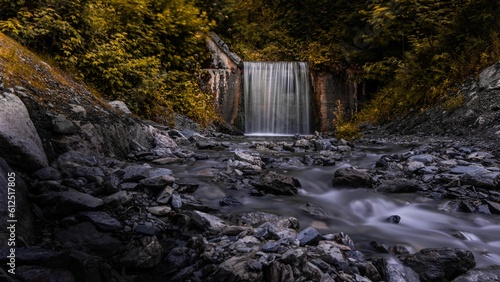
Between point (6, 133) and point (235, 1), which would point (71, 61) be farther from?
point (235, 1)

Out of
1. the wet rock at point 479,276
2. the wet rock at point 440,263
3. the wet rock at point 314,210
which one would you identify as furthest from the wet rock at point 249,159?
the wet rock at point 479,276

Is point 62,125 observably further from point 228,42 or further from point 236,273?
point 228,42

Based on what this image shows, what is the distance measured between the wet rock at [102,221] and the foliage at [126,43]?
5181mm

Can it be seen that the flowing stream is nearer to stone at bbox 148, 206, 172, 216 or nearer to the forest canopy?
stone at bbox 148, 206, 172, 216

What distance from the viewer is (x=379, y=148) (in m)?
7.96

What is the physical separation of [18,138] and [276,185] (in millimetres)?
2907

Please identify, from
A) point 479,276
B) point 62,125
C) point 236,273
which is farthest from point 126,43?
point 479,276

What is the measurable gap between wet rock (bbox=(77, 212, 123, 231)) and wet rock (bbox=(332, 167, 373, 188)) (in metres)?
3.08

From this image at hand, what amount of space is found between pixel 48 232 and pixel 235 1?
632 inches

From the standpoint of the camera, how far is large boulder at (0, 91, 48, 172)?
11.6 ft

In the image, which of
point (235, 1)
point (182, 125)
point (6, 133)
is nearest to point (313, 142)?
point (182, 125)

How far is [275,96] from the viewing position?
13.5 m

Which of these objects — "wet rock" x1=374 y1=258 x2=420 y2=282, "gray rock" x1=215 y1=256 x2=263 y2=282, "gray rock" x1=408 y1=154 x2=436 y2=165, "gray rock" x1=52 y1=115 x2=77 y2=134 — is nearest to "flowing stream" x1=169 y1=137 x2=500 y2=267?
"wet rock" x1=374 y1=258 x2=420 y2=282

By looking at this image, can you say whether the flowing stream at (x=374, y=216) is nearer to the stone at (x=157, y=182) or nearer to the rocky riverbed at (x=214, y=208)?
the rocky riverbed at (x=214, y=208)
